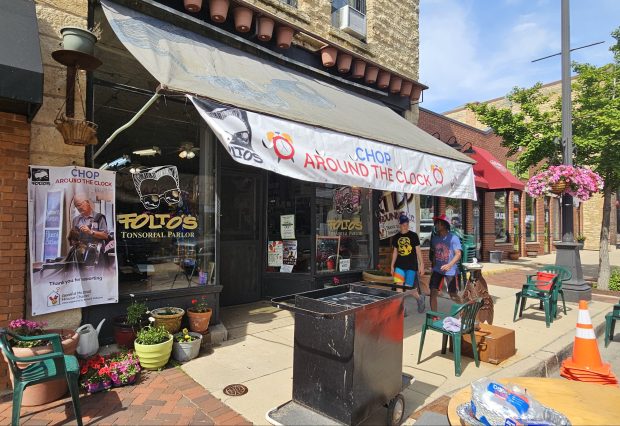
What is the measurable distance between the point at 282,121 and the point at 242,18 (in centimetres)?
255

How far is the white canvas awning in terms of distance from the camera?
12.7 ft

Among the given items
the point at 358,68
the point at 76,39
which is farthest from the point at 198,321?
the point at 358,68

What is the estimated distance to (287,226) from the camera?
24.7 feet

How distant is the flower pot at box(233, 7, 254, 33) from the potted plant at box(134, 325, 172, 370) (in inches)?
172

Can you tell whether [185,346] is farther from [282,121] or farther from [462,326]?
[462,326]

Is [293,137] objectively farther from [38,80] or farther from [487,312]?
[487,312]

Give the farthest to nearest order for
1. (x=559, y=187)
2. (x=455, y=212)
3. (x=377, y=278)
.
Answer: (x=455, y=212), (x=559, y=187), (x=377, y=278)

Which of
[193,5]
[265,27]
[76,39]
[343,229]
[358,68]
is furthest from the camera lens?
[343,229]

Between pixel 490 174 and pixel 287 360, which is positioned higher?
pixel 490 174

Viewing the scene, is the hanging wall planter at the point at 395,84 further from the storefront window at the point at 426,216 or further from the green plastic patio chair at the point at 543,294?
the storefront window at the point at 426,216

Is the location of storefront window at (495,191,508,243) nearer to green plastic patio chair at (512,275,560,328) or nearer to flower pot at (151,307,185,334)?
green plastic patio chair at (512,275,560,328)

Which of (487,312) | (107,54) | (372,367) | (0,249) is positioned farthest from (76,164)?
(487,312)

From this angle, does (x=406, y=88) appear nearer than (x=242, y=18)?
No

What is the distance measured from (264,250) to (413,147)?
3.47 m
